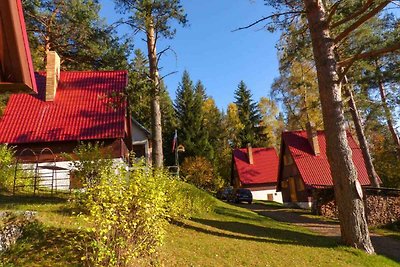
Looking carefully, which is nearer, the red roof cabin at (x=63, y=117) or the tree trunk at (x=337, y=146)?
the tree trunk at (x=337, y=146)

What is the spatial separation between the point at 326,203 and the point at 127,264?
752 inches

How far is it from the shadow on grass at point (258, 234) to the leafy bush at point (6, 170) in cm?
713

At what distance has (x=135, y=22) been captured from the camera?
1662 cm

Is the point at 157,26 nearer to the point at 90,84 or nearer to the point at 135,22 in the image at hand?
the point at 135,22

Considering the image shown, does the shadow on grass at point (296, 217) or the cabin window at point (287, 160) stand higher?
the cabin window at point (287, 160)

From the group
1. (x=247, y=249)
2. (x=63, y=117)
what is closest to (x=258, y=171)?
(x=63, y=117)

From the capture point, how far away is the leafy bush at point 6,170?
14047 millimetres

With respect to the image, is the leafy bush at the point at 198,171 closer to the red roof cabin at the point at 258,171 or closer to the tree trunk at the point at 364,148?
the red roof cabin at the point at 258,171

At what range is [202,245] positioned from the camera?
31.7ft

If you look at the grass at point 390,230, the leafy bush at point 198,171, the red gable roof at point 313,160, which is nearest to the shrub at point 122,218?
the grass at point 390,230

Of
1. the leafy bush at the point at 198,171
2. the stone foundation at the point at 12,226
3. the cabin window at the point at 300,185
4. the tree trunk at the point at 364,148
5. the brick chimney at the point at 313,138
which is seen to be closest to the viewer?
the stone foundation at the point at 12,226

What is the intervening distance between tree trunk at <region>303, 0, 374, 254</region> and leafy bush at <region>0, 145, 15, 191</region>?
11842mm

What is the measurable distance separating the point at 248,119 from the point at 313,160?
24.1 meters

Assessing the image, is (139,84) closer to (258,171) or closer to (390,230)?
(390,230)
